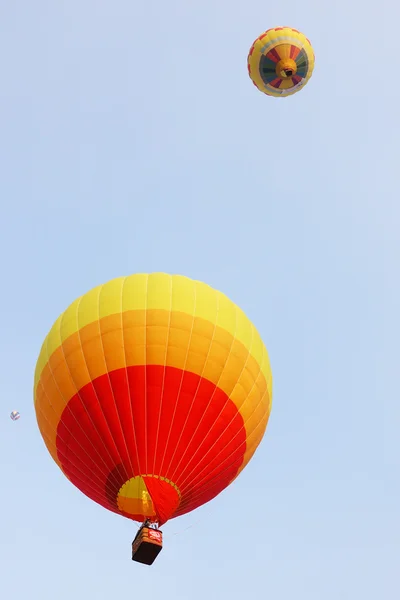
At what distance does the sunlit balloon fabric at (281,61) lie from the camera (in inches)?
1045

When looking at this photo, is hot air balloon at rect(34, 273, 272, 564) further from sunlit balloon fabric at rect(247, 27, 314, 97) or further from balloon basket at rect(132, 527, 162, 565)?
sunlit balloon fabric at rect(247, 27, 314, 97)

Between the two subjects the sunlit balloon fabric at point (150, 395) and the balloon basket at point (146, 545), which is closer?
the balloon basket at point (146, 545)

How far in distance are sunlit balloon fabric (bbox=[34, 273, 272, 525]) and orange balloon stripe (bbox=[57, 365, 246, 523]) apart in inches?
1.0

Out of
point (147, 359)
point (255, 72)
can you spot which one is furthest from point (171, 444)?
point (255, 72)

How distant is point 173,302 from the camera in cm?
2191

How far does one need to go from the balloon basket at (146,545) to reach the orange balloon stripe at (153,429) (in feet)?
1.93

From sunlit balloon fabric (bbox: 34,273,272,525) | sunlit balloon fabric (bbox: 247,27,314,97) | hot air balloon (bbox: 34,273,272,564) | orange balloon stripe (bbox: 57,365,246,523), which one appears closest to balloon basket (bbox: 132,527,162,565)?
hot air balloon (bbox: 34,273,272,564)

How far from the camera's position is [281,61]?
87.1 ft

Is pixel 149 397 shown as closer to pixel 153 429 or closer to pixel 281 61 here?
pixel 153 429

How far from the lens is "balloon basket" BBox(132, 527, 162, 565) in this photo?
19.7 metres

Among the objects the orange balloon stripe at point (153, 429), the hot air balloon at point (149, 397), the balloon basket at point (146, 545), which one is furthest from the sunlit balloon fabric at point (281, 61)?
the balloon basket at point (146, 545)

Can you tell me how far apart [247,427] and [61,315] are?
6.12 meters

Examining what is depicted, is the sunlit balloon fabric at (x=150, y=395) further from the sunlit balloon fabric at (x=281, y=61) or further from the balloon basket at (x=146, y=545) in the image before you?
the sunlit balloon fabric at (x=281, y=61)

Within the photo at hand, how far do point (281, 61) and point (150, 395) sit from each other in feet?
41.0
